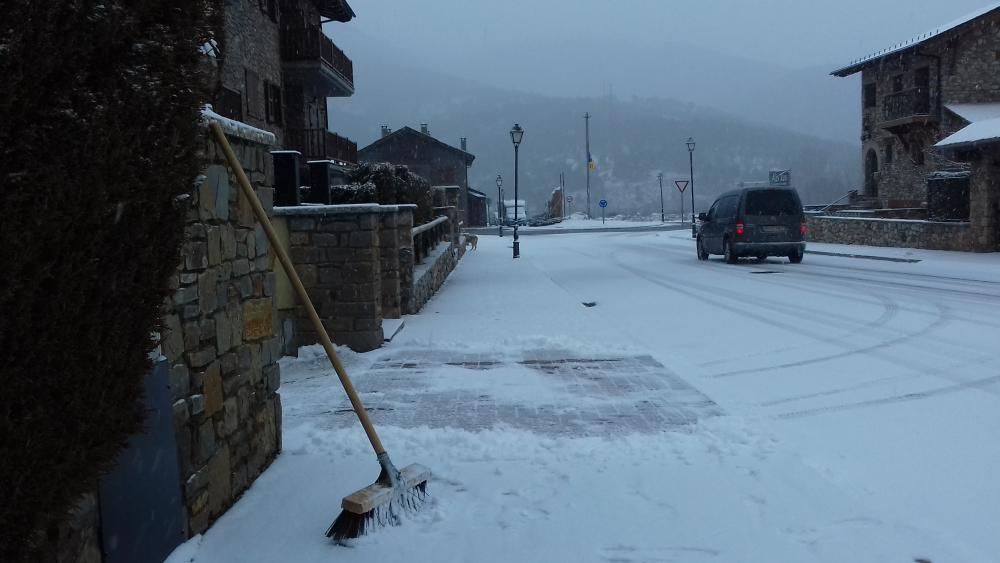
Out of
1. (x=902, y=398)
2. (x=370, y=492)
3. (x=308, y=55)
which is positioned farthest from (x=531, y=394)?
(x=308, y=55)

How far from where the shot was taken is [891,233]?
77.4ft

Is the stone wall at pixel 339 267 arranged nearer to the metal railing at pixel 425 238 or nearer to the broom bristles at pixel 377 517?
the metal railing at pixel 425 238

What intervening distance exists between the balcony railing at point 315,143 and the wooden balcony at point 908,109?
77.9ft

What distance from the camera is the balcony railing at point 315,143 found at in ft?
78.9

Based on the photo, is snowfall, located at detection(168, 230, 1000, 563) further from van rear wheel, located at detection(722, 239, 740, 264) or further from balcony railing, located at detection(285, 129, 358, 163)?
balcony railing, located at detection(285, 129, 358, 163)

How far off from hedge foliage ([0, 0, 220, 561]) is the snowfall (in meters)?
1.45

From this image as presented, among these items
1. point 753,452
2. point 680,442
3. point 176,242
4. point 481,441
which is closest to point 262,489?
point 481,441

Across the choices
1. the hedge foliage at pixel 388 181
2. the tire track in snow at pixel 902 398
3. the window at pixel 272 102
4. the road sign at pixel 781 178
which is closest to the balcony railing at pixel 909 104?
the road sign at pixel 781 178

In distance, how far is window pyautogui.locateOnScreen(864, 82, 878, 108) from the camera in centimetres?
3688

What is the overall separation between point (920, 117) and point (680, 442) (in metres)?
32.4

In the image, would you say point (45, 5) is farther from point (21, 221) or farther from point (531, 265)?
point (531, 265)

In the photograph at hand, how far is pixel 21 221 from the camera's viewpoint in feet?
5.65

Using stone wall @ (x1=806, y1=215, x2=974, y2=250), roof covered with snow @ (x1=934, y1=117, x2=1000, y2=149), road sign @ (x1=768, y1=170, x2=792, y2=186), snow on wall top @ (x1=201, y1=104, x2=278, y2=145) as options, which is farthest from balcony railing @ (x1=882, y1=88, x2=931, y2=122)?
snow on wall top @ (x1=201, y1=104, x2=278, y2=145)

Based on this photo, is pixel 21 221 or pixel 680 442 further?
pixel 680 442
